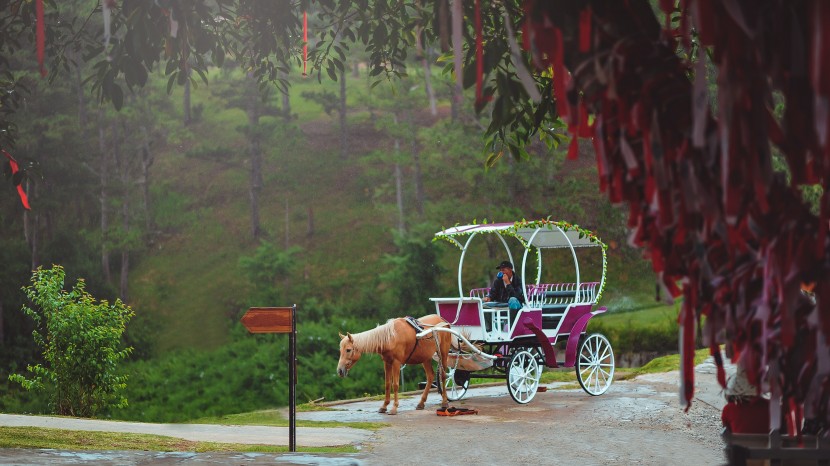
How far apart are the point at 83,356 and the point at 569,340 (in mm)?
7576

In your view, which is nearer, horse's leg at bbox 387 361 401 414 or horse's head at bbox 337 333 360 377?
horse's head at bbox 337 333 360 377

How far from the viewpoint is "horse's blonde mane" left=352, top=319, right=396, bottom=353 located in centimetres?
1372

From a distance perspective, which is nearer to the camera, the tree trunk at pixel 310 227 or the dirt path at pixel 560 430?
the dirt path at pixel 560 430

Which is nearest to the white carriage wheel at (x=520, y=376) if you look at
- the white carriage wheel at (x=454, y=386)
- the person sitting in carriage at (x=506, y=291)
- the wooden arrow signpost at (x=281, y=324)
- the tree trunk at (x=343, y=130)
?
the person sitting in carriage at (x=506, y=291)

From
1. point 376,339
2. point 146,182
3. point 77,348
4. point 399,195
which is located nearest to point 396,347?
point 376,339

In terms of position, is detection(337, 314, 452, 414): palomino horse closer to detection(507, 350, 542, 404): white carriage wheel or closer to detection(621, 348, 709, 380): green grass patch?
detection(507, 350, 542, 404): white carriage wheel

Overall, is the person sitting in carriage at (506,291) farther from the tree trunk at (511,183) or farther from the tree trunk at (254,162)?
the tree trunk at (254,162)

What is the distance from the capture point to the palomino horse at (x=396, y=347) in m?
13.6

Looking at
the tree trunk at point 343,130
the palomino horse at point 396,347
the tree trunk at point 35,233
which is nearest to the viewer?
the palomino horse at point 396,347

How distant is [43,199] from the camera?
2872cm

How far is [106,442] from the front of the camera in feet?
32.2

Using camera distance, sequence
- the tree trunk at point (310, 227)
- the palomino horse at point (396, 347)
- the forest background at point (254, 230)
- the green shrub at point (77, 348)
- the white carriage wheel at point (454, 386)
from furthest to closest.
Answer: the tree trunk at point (310, 227) < the forest background at point (254, 230) < the green shrub at point (77, 348) < the white carriage wheel at point (454, 386) < the palomino horse at point (396, 347)

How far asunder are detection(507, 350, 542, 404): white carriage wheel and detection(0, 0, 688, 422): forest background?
10.4 meters

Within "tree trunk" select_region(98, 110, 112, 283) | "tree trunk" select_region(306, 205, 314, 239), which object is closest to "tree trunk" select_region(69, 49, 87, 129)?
"tree trunk" select_region(98, 110, 112, 283)
